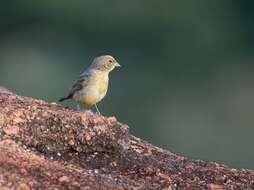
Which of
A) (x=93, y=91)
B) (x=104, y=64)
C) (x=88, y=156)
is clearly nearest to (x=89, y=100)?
(x=93, y=91)

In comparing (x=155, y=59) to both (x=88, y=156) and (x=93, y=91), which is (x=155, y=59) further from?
(x=88, y=156)

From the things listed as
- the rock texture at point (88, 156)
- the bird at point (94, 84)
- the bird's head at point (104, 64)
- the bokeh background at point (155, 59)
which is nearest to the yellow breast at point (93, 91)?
the bird at point (94, 84)

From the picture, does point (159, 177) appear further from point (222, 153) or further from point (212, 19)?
point (212, 19)

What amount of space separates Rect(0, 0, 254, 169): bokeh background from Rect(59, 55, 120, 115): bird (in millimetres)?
13878

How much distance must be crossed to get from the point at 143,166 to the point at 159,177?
18 cm

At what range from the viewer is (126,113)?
85.4 ft

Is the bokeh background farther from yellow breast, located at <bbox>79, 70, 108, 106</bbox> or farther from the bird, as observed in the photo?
yellow breast, located at <bbox>79, 70, 108, 106</bbox>

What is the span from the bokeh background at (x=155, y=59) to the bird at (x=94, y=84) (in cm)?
1388

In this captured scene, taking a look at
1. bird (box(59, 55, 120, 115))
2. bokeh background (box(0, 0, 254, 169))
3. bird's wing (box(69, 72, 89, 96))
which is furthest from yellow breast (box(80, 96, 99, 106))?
bokeh background (box(0, 0, 254, 169))

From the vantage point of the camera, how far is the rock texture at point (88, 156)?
7012 millimetres

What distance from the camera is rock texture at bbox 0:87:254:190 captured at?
23.0 feet

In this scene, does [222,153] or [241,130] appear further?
[241,130]

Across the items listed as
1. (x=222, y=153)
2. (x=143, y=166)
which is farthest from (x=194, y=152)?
(x=143, y=166)

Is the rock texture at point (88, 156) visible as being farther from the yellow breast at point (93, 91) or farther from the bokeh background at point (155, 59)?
the bokeh background at point (155, 59)
